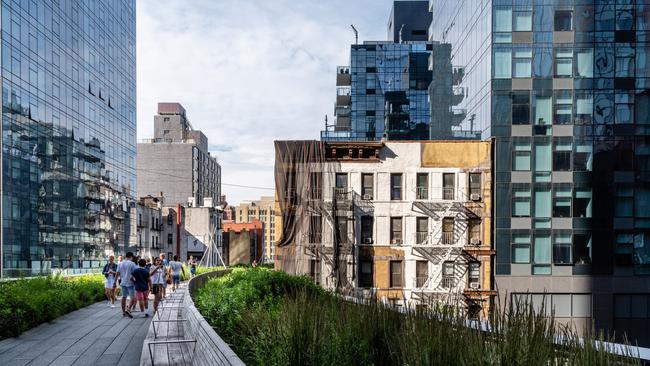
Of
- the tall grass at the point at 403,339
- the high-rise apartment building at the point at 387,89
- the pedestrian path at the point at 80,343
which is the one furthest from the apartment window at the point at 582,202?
the high-rise apartment building at the point at 387,89

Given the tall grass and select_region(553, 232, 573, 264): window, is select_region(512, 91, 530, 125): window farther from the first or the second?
the tall grass

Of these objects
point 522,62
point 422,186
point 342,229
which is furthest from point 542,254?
point 342,229

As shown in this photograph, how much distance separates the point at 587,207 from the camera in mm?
38344

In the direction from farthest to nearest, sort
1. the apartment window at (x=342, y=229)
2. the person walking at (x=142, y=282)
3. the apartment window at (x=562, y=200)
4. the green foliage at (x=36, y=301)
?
the apartment window at (x=342, y=229)
the apartment window at (x=562, y=200)
the person walking at (x=142, y=282)
the green foliage at (x=36, y=301)

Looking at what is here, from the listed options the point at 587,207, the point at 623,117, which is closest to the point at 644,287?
the point at 587,207

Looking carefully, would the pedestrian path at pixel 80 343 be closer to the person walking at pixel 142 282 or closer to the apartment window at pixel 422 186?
the person walking at pixel 142 282

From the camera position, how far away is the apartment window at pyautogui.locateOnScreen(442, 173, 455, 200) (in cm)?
4072

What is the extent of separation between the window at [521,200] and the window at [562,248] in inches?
103

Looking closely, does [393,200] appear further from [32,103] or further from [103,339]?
[32,103]

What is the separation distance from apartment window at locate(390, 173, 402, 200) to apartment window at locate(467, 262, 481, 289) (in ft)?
22.9

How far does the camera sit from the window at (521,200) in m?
38.8

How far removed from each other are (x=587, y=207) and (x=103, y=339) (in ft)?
112

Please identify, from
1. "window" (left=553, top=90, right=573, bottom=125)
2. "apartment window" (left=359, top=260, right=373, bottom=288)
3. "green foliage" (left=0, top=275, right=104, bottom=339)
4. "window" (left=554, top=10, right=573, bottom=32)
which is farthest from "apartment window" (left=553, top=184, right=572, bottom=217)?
"green foliage" (left=0, top=275, right=104, bottom=339)

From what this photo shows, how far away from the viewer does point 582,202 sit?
126ft
